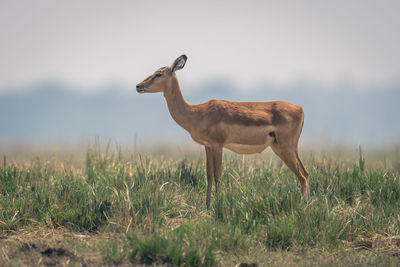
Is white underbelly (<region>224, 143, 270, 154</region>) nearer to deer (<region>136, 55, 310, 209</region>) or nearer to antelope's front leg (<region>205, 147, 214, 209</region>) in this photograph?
deer (<region>136, 55, 310, 209</region>)

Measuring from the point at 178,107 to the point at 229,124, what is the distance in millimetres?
1018

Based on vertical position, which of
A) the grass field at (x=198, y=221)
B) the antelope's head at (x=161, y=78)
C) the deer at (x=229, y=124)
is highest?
the antelope's head at (x=161, y=78)

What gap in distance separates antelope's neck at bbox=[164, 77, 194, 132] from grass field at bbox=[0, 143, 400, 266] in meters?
1.25

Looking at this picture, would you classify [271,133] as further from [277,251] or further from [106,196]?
[106,196]

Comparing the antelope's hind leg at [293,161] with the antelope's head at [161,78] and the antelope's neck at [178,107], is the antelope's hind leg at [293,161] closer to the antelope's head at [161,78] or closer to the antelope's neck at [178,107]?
the antelope's neck at [178,107]

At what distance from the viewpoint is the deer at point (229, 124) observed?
28.6 ft

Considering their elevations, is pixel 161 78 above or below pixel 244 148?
above

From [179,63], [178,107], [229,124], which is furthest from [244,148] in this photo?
[179,63]

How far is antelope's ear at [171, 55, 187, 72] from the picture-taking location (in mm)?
9023

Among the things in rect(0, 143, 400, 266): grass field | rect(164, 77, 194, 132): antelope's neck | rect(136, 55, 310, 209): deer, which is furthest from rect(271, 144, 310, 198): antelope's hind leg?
rect(164, 77, 194, 132): antelope's neck

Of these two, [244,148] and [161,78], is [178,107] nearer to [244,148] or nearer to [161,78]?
[161,78]

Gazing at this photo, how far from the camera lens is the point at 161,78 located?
29.5 ft

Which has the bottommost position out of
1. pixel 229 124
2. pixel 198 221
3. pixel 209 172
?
pixel 198 221

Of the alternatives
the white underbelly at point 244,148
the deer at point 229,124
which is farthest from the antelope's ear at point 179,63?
the white underbelly at point 244,148
